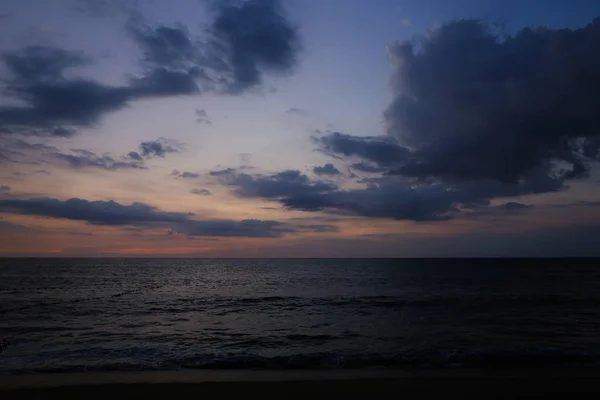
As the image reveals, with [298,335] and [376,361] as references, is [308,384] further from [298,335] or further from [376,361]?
[298,335]

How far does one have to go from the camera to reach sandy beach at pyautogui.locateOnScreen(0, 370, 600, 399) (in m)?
9.77

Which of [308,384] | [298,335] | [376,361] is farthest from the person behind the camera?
[298,335]

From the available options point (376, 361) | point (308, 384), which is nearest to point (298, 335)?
point (376, 361)

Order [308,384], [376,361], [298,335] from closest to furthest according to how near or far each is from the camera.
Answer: [308,384], [376,361], [298,335]

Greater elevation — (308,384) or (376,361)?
(308,384)

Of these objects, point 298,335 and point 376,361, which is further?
point 298,335

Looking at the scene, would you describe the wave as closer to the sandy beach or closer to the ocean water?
the ocean water

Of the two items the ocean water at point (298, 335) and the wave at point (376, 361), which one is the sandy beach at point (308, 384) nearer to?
the wave at point (376, 361)

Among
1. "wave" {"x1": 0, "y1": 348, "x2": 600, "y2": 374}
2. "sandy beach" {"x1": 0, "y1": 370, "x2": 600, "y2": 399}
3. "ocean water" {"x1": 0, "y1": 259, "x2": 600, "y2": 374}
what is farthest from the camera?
"ocean water" {"x1": 0, "y1": 259, "x2": 600, "y2": 374}

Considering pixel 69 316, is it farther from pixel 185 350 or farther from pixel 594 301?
pixel 594 301

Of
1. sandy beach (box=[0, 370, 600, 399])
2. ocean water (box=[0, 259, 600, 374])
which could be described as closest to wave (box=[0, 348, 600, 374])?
ocean water (box=[0, 259, 600, 374])

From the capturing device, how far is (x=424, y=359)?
46.5ft

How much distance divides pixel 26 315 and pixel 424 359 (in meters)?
26.5

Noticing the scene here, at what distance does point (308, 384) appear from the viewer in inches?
420
